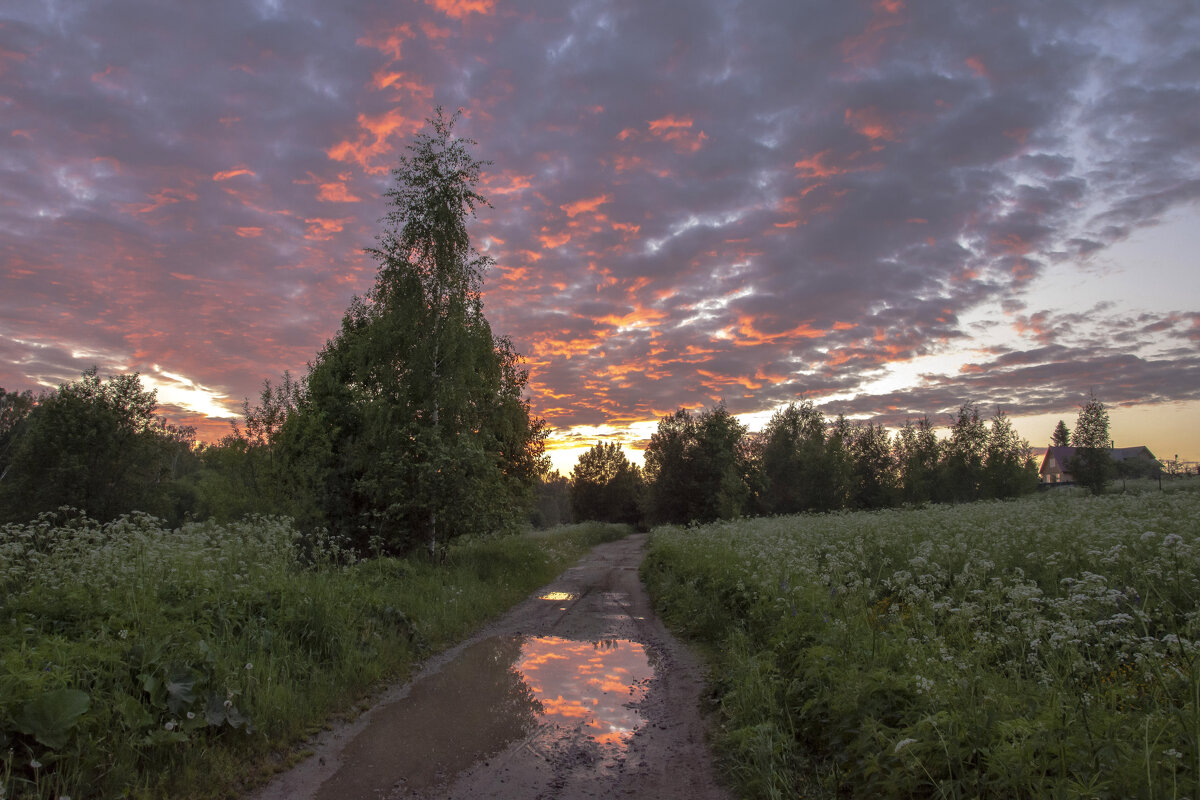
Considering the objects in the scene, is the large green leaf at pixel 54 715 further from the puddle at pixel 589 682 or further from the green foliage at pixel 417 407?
the green foliage at pixel 417 407

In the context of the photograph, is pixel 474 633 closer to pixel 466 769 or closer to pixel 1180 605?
pixel 466 769

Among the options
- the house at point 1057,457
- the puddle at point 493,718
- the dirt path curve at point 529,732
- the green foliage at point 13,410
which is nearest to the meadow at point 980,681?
the dirt path curve at point 529,732

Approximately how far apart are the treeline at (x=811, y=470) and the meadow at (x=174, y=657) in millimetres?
47915

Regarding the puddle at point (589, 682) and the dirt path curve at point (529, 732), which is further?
the puddle at point (589, 682)

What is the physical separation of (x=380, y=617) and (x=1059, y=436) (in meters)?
129

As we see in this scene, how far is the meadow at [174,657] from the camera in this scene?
4.68 meters

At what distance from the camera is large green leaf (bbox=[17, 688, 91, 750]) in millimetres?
4516

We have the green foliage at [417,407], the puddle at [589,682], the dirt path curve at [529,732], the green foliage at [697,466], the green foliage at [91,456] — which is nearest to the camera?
the dirt path curve at [529,732]

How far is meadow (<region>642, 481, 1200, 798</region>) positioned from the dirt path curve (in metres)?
0.62

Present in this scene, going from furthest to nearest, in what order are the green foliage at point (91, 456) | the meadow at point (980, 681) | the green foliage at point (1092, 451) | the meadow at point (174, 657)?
the green foliage at point (1092, 451)
the green foliage at point (91, 456)
the meadow at point (174, 657)
the meadow at point (980, 681)

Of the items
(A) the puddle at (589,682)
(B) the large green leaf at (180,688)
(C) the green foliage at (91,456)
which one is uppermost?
(C) the green foliage at (91,456)

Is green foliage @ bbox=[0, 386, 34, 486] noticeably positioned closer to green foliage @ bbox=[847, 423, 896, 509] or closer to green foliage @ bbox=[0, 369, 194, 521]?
green foliage @ bbox=[0, 369, 194, 521]

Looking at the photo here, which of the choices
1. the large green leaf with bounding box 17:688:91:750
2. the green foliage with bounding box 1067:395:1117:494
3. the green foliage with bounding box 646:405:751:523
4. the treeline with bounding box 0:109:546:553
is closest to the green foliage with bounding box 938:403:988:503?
the green foliage with bounding box 1067:395:1117:494

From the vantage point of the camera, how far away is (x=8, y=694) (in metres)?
4.54
